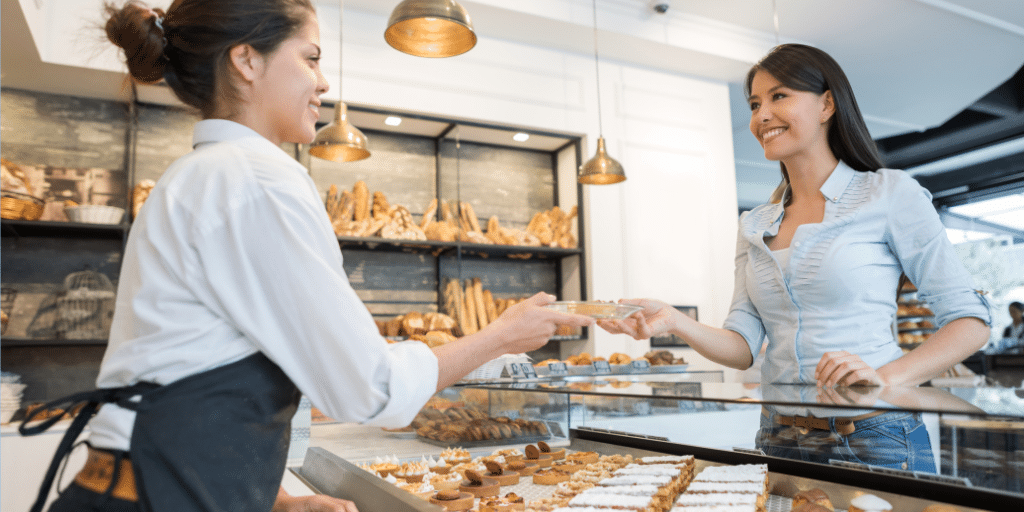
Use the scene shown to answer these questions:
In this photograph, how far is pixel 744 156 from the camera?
9.17 meters

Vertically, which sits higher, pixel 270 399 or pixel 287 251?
pixel 287 251

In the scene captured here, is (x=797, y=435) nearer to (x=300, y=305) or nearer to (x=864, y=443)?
(x=864, y=443)

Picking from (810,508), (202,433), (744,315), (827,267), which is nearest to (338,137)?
(744,315)

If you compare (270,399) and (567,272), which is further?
(567,272)

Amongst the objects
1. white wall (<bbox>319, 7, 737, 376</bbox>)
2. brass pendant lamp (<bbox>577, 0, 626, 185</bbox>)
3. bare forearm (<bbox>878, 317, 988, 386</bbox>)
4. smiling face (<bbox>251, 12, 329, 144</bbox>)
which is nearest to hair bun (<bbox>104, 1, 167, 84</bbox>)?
smiling face (<bbox>251, 12, 329, 144</bbox>)

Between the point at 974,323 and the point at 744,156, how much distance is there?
8.19 m

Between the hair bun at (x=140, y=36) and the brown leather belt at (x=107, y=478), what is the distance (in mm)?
587

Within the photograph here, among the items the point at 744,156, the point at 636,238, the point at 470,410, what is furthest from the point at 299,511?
the point at 744,156

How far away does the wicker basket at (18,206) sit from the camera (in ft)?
12.8

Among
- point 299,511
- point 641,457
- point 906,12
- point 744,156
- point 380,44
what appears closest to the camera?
point 299,511

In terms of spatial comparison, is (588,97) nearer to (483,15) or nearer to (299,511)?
(483,15)

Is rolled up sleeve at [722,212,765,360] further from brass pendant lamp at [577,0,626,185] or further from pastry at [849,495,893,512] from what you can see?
brass pendant lamp at [577,0,626,185]

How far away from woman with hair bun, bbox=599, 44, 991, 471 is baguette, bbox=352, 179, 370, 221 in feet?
11.8

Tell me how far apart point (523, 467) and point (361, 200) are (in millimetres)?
3659
